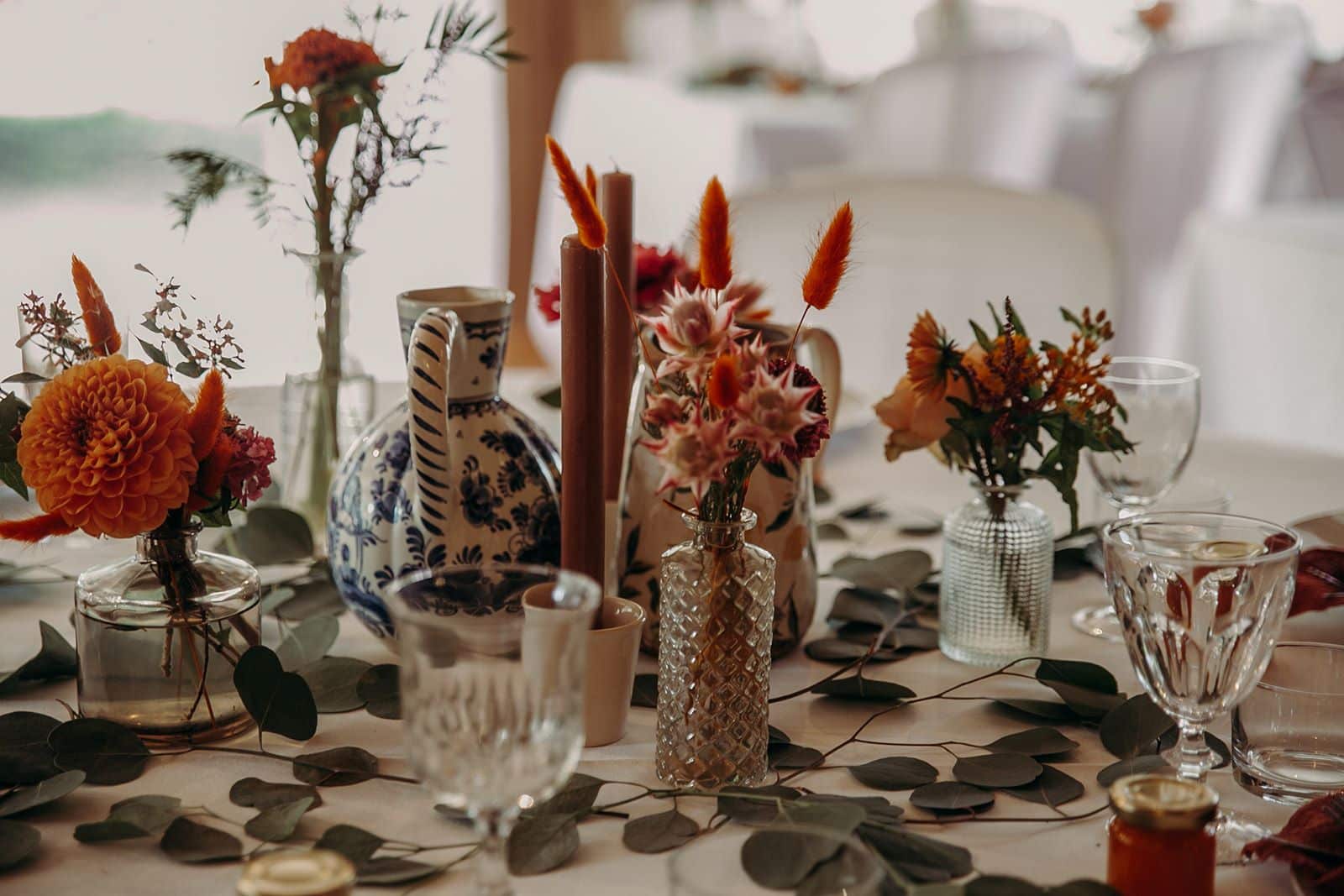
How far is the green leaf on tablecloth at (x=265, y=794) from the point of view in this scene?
0.69 meters

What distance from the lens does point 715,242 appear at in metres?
0.67

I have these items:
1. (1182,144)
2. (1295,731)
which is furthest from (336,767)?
(1182,144)

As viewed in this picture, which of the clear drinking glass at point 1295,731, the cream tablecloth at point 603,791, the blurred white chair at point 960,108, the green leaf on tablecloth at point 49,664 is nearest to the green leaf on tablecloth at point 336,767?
the cream tablecloth at point 603,791

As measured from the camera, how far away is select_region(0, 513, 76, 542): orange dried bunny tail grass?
2.39 ft

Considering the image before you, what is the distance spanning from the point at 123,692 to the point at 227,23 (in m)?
0.44

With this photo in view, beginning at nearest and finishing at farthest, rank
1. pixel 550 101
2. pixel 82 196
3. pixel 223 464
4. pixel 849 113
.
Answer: pixel 223 464 → pixel 82 196 → pixel 849 113 → pixel 550 101

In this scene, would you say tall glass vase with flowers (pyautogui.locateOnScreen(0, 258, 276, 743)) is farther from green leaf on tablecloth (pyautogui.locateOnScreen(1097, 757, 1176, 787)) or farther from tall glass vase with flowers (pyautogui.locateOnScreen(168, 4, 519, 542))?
green leaf on tablecloth (pyautogui.locateOnScreen(1097, 757, 1176, 787))

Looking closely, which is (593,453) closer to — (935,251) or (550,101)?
(935,251)

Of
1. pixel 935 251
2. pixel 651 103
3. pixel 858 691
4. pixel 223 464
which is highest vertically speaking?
pixel 651 103

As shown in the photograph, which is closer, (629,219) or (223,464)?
(223,464)

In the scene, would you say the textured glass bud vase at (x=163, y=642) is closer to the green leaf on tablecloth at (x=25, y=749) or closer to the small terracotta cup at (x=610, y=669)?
the green leaf on tablecloth at (x=25, y=749)

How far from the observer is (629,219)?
2.97 feet

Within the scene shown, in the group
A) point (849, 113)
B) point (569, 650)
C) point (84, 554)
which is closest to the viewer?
point (569, 650)

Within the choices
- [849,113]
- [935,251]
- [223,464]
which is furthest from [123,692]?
[849,113]
